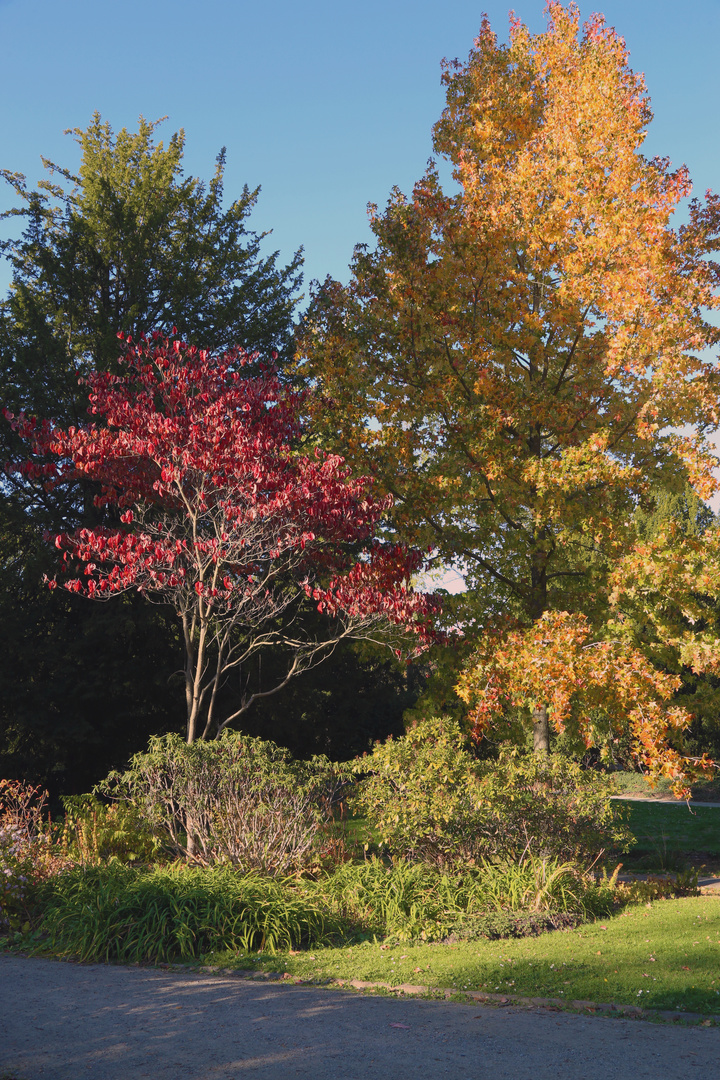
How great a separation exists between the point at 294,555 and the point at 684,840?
746 centimetres

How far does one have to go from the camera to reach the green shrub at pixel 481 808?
24.6ft

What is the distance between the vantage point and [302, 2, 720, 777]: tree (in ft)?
29.3

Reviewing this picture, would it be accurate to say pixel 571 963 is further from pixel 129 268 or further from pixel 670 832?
pixel 129 268

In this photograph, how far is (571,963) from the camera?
568 centimetres

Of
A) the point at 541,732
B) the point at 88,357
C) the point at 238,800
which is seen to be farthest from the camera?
the point at 88,357

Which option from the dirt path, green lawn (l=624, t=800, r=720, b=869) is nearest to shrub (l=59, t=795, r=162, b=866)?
the dirt path

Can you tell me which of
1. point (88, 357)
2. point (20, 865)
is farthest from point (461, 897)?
point (88, 357)

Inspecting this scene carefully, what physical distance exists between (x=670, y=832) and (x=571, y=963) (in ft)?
29.2

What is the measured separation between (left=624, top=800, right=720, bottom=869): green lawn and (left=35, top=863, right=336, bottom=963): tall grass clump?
4.24 m

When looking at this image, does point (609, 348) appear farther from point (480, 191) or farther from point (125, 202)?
point (125, 202)

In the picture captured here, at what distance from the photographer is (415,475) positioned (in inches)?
388

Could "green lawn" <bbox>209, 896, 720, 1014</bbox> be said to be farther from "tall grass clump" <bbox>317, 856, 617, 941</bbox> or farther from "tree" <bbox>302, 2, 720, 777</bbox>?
"tree" <bbox>302, 2, 720, 777</bbox>

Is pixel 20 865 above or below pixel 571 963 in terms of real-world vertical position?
above

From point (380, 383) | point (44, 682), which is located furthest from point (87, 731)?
point (380, 383)
